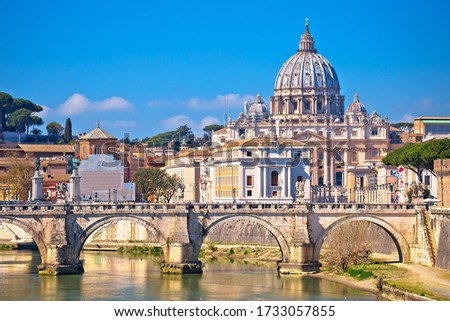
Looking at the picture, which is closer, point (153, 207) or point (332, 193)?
point (153, 207)

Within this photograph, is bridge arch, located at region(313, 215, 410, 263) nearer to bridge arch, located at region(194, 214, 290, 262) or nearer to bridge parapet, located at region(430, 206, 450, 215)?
bridge arch, located at region(194, 214, 290, 262)

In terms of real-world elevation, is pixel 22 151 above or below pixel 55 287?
above

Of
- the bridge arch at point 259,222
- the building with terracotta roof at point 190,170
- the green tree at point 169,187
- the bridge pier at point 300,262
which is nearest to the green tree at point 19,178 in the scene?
the green tree at point 169,187

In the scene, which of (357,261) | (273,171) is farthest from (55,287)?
(273,171)

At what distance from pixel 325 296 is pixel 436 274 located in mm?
4826

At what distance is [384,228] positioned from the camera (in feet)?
203

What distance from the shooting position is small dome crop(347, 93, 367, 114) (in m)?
156

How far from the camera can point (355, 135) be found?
148 metres

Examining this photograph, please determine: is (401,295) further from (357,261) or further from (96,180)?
(96,180)

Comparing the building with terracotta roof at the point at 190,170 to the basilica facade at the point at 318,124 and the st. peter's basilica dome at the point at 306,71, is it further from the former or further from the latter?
the st. peter's basilica dome at the point at 306,71

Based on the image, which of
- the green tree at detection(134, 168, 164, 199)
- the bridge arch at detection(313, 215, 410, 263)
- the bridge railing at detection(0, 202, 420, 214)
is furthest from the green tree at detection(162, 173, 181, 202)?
the bridge arch at detection(313, 215, 410, 263)

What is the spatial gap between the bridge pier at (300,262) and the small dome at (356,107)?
93.4 m

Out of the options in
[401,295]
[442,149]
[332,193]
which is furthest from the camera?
[332,193]

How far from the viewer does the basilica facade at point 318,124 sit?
13925 cm
